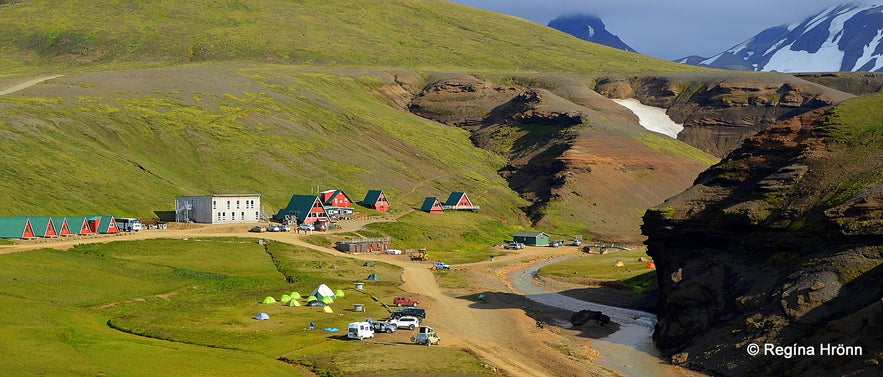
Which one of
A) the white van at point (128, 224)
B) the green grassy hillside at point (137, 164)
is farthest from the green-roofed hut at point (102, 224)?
the green grassy hillside at point (137, 164)

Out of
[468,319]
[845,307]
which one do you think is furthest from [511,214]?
[845,307]

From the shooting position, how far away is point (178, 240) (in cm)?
11612

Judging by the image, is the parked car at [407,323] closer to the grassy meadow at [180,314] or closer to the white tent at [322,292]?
the grassy meadow at [180,314]

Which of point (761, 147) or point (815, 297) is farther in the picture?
point (761, 147)

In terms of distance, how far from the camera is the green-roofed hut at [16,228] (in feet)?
358

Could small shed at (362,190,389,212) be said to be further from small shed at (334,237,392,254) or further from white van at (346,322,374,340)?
white van at (346,322,374,340)

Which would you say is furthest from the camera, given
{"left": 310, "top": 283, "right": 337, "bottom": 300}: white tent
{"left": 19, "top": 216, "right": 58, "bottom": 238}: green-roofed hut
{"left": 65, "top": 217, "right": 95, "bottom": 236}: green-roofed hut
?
{"left": 65, "top": 217, "right": 95, "bottom": 236}: green-roofed hut

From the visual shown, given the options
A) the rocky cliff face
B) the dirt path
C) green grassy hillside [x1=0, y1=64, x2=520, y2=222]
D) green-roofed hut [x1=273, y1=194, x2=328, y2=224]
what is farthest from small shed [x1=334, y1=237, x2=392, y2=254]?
the rocky cliff face

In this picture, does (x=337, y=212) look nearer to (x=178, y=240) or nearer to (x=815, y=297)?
(x=178, y=240)

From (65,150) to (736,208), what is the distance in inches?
4837

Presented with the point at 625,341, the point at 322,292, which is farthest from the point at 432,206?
the point at 625,341

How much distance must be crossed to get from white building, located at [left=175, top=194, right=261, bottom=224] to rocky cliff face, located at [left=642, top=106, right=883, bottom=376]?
78130 millimetres

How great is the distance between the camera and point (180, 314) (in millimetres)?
74562

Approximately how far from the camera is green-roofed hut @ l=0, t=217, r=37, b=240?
109000mm
